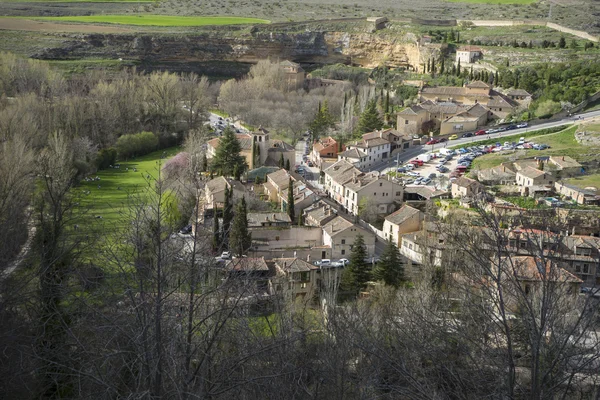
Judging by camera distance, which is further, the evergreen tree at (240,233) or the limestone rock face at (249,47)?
the limestone rock face at (249,47)

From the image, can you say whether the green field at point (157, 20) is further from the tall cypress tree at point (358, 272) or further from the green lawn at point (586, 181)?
the tall cypress tree at point (358, 272)

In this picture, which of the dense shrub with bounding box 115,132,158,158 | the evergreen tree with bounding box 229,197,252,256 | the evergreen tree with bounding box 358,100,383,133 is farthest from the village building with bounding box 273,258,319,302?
the dense shrub with bounding box 115,132,158,158

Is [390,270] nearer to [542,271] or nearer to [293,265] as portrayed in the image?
[293,265]

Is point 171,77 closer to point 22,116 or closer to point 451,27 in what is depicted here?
point 22,116

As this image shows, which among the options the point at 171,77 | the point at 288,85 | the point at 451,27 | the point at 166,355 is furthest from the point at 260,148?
the point at 451,27

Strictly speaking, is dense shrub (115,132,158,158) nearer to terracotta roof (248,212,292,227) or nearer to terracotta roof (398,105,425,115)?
terracotta roof (398,105,425,115)

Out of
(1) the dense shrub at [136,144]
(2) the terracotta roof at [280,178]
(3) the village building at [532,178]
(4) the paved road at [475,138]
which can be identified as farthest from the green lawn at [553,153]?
(1) the dense shrub at [136,144]

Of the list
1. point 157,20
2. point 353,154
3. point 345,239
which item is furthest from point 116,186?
point 157,20
